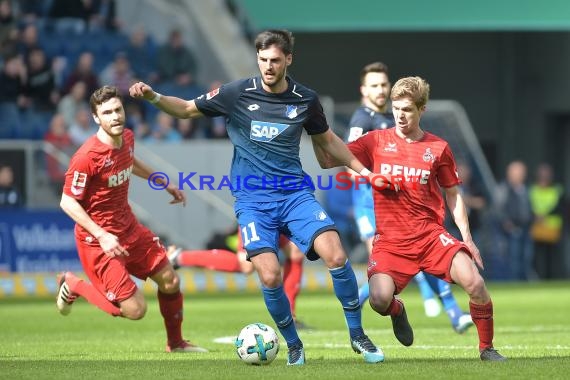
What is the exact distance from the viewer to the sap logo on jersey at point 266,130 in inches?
352

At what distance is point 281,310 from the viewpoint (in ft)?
28.8

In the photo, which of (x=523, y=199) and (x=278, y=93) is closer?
(x=278, y=93)

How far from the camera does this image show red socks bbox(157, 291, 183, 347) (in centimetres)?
1034

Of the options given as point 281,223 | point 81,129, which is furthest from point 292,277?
point 81,129

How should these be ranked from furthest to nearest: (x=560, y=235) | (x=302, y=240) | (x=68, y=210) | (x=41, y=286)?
(x=560, y=235) < (x=41, y=286) < (x=68, y=210) < (x=302, y=240)

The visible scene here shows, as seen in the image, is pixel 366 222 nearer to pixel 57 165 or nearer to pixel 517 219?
pixel 57 165

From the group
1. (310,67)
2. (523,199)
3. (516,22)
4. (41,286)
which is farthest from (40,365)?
(310,67)

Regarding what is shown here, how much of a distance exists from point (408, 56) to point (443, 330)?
16681 millimetres

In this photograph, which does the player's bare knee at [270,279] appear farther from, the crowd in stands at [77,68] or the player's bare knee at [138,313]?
the crowd in stands at [77,68]

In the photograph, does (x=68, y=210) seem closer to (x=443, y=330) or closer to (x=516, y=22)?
(x=443, y=330)

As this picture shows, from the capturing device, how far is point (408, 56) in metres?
28.8

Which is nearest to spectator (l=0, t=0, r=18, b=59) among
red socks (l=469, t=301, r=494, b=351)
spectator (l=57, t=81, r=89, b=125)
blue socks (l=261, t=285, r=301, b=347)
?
spectator (l=57, t=81, r=89, b=125)

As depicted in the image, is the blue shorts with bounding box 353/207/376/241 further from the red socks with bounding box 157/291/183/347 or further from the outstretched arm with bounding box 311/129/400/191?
the outstretched arm with bounding box 311/129/400/191

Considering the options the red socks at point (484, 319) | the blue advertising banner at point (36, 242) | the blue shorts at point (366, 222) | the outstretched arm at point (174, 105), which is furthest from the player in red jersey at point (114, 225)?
the blue advertising banner at point (36, 242)
